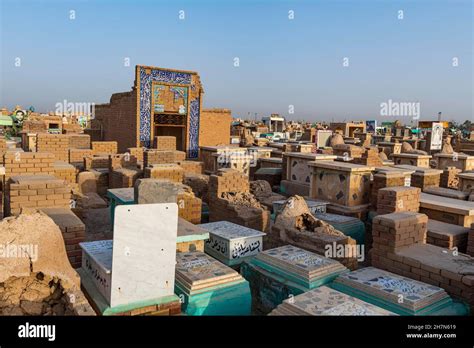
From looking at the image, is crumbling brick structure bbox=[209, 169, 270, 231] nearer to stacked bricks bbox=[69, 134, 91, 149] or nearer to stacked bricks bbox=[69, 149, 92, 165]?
stacked bricks bbox=[69, 149, 92, 165]

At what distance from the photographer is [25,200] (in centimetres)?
526

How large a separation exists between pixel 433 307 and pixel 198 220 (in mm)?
4770

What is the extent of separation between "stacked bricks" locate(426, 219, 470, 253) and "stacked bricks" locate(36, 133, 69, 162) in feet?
34.6

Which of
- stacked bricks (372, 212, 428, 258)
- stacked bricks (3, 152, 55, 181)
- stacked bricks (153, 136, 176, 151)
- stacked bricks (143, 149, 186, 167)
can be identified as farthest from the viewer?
stacked bricks (153, 136, 176, 151)

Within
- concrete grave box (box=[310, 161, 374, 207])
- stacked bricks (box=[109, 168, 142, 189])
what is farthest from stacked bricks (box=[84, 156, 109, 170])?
concrete grave box (box=[310, 161, 374, 207])

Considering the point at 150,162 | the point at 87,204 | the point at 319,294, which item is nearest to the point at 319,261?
the point at 319,294

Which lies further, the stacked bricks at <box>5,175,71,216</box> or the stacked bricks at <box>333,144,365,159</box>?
the stacked bricks at <box>333,144,365,159</box>

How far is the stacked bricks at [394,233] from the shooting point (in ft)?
17.4

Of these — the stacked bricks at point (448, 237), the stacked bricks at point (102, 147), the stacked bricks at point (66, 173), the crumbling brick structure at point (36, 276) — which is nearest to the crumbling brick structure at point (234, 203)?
the stacked bricks at point (448, 237)

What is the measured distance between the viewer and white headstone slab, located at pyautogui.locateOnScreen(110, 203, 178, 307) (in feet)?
11.3

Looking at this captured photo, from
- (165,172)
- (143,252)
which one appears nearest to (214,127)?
(165,172)

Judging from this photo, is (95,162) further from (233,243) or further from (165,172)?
(233,243)

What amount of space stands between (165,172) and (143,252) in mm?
6479
